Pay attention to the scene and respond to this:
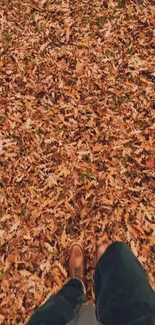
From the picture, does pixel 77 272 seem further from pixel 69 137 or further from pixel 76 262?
pixel 69 137

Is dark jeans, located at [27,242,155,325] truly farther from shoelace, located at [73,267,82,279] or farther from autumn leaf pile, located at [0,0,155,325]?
autumn leaf pile, located at [0,0,155,325]

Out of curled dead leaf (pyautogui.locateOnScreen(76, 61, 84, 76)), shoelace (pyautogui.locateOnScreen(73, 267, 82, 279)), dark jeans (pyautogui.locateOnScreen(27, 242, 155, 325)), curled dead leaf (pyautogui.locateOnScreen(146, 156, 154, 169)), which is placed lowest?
shoelace (pyautogui.locateOnScreen(73, 267, 82, 279))

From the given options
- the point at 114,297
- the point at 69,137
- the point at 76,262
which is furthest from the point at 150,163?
the point at 114,297

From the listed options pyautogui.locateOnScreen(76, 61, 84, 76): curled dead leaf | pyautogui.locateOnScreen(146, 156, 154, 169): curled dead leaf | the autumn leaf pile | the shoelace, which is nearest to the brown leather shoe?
the shoelace

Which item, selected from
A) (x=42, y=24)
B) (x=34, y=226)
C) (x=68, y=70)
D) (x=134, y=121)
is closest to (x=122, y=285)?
(x=34, y=226)


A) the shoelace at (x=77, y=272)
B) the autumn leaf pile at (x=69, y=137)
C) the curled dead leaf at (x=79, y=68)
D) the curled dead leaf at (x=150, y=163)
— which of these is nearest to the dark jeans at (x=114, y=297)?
the shoelace at (x=77, y=272)

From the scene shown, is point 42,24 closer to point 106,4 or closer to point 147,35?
point 106,4
